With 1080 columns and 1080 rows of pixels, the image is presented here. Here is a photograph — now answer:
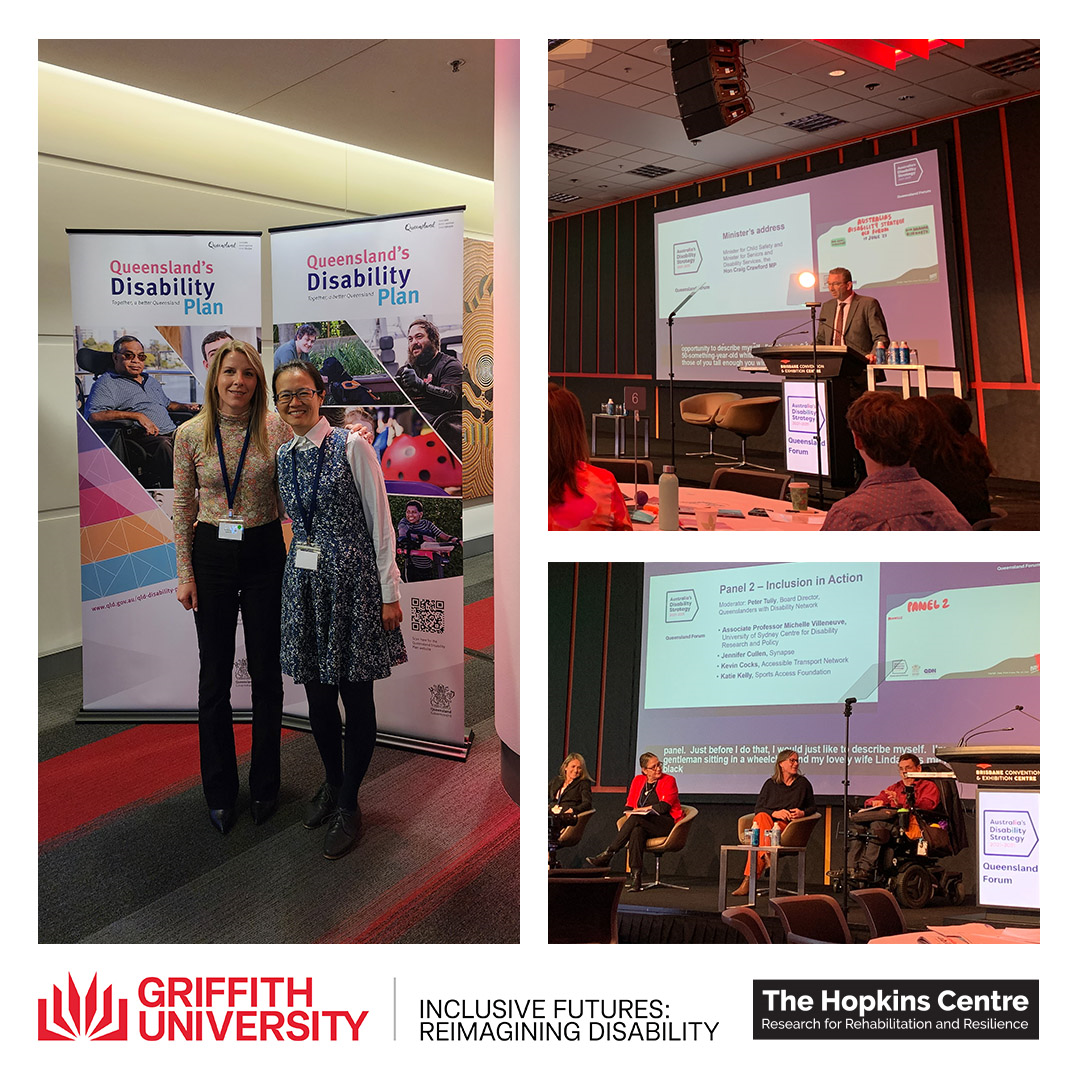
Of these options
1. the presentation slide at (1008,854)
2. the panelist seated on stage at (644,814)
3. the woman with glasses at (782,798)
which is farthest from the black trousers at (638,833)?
the presentation slide at (1008,854)

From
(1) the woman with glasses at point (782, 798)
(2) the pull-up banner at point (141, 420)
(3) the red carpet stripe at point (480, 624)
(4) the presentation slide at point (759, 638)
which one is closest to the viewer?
(1) the woman with glasses at point (782, 798)

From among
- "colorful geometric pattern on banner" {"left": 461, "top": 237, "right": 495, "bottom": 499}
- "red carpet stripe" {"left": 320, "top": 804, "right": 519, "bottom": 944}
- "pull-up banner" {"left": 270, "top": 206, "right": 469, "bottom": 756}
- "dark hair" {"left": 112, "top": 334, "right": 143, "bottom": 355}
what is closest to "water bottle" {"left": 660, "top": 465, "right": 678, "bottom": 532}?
"red carpet stripe" {"left": 320, "top": 804, "right": 519, "bottom": 944}

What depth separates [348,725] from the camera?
2.75 m

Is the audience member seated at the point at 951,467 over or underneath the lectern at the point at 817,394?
underneath

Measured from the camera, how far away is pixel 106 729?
11.9 ft

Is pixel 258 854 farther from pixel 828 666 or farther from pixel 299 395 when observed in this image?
pixel 828 666

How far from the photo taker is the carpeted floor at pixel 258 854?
91.7 inches

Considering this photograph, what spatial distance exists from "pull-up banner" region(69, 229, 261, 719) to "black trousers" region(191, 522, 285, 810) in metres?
0.87

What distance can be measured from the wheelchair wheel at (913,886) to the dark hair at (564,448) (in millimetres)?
1301

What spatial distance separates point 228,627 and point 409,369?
120cm

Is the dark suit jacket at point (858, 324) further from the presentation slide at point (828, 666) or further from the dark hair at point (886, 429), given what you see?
the presentation slide at point (828, 666)

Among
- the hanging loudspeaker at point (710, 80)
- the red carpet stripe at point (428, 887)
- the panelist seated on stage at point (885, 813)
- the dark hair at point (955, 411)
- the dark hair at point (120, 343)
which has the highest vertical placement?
the hanging loudspeaker at point (710, 80)
